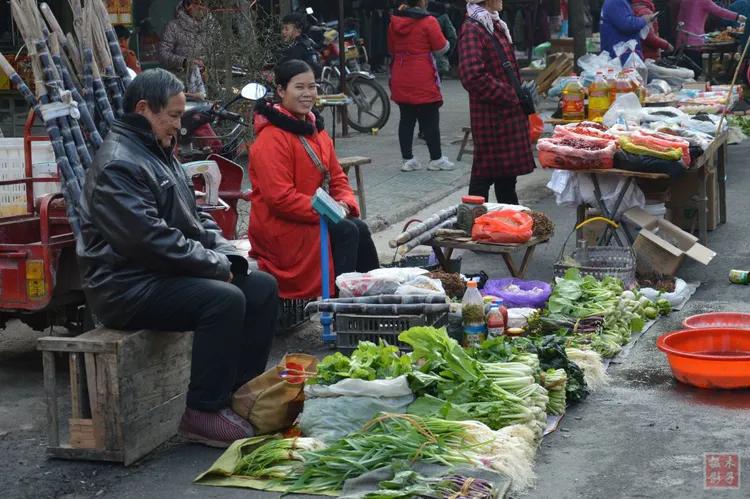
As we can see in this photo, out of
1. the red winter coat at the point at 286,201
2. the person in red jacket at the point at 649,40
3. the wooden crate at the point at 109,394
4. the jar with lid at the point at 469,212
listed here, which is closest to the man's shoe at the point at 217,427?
the wooden crate at the point at 109,394

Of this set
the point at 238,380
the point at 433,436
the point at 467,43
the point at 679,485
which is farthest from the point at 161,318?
the point at 467,43

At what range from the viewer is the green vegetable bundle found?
5.52 metres

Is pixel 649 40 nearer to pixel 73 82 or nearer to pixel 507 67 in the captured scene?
pixel 507 67

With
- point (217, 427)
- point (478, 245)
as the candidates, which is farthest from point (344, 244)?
point (217, 427)

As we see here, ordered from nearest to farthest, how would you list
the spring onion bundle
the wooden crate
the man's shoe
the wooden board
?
the spring onion bundle < the wooden crate < the man's shoe < the wooden board

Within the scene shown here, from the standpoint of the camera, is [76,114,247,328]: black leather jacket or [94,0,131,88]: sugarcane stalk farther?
[94,0,131,88]: sugarcane stalk

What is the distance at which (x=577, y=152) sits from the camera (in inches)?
342

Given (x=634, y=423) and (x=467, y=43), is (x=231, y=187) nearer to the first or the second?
(x=467, y=43)

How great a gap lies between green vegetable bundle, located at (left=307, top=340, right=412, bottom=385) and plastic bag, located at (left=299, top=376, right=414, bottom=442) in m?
0.07

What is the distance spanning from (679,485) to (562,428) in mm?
888

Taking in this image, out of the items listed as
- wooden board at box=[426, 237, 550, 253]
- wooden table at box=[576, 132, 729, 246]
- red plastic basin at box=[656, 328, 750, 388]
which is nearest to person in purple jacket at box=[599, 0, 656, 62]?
wooden table at box=[576, 132, 729, 246]

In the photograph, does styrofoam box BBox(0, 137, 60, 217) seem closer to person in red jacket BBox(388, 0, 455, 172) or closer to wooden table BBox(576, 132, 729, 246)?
wooden table BBox(576, 132, 729, 246)

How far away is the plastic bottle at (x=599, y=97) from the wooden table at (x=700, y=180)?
1203 millimetres

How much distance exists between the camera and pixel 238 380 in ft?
19.7
